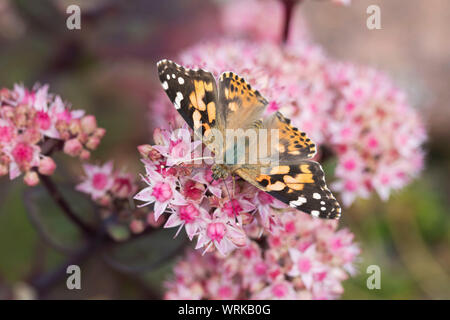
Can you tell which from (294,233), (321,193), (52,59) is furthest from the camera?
(52,59)

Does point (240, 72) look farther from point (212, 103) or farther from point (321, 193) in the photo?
point (321, 193)

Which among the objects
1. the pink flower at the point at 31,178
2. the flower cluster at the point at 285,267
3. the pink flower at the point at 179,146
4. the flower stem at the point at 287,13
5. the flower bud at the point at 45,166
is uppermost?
the flower stem at the point at 287,13

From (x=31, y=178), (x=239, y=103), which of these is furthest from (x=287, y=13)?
(x=31, y=178)

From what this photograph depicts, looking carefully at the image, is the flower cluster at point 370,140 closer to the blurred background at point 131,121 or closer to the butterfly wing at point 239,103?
the butterfly wing at point 239,103

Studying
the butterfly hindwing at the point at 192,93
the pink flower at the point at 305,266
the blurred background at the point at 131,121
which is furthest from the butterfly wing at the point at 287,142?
the blurred background at the point at 131,121

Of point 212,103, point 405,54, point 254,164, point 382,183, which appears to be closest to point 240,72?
point 212,103

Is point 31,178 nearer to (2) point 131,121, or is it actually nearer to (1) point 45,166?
(1) point 45,166
